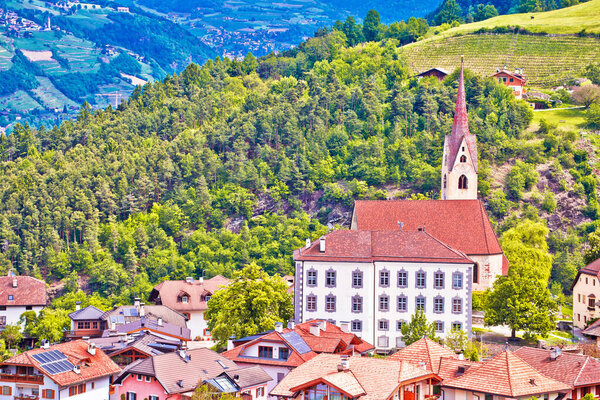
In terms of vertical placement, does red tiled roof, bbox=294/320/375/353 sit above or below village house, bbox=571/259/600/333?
below

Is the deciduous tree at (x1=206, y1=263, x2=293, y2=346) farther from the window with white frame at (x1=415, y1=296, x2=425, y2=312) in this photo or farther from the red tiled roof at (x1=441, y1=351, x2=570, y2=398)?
the red tiled roof at (x1=441, y1=351, x2=570, y2=398)

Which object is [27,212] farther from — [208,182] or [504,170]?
[504,170]

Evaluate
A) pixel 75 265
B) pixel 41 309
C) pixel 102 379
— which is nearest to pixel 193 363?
pixel 102 379

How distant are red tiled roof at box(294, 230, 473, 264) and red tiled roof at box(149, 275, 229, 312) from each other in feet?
79.8

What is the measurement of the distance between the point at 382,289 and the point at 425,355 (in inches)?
659

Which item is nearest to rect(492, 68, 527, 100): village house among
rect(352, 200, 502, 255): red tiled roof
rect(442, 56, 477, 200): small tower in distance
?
rect(442, 56, 477, 200): small tower in distance

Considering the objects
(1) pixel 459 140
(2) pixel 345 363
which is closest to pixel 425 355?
(2) pixel 345 363

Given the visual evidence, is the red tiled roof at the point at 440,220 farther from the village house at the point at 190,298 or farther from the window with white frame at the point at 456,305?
the village house at the point at 190,298

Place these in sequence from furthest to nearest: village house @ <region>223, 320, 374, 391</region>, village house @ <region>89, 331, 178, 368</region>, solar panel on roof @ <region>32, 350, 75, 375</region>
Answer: village house @ <region>89, 331, 178, 368</region> < solar panel on roof @ <region>32, 350, 75, 375</region> < village house @ <region>223, 320, 374, 391</region>

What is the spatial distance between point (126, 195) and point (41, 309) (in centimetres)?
3919

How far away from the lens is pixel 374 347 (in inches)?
3275

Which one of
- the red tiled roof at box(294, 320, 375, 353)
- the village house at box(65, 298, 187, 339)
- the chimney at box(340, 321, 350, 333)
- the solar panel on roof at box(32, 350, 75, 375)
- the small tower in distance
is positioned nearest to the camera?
the solar panel on roof at box(32, 350, 75, 375)

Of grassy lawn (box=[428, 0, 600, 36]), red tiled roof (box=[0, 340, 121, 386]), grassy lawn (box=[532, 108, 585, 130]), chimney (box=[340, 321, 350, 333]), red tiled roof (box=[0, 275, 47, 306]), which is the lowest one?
red tiled roof (box=[0, 340, 121, 386])

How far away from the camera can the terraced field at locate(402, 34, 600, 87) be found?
17612 centimetres
